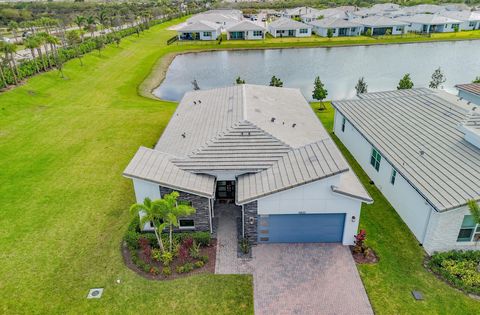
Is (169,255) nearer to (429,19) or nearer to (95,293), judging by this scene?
(95,293)

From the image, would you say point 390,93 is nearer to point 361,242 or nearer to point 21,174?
point 361,242

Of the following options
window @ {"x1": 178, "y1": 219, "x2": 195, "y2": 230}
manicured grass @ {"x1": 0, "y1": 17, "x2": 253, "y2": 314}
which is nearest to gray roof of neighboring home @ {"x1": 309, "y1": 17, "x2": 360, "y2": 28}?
manicured grass @ {"x1": 0, "y1": 17, "x2": 253, "y2": 314}

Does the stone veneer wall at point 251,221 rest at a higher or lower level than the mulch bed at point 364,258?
higher

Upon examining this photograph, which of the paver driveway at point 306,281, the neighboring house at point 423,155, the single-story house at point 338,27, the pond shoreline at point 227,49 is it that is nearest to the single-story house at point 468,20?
the pond shoreline at point 227,49

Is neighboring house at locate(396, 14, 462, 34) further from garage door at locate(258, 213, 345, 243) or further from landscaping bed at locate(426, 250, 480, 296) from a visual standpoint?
garage door at locate(258, 213, 345, 243)

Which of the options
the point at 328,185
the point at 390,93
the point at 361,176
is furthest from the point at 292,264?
the point at 390,93

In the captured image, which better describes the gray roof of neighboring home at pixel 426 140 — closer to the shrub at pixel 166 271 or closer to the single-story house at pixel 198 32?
the shrub at pixel 166 271
